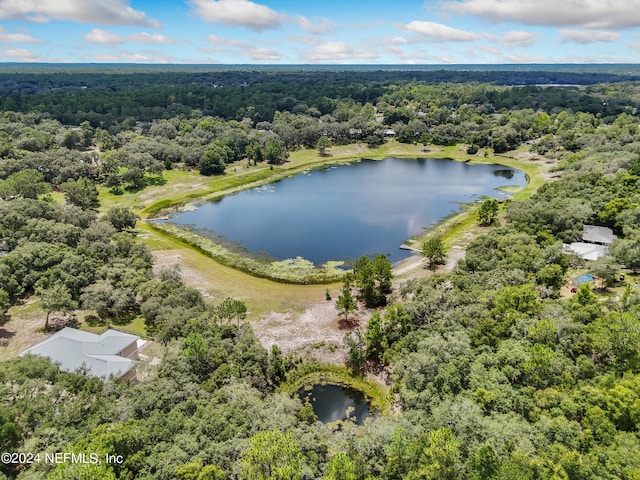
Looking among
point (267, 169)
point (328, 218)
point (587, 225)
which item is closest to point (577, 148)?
point (587, 225)

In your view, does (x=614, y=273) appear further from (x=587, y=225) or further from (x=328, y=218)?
(x=328, y=218)

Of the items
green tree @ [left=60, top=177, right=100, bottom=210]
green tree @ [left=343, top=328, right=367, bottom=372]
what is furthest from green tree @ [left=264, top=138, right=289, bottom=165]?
green tree @ [left=343, top=328, right=367, bottom=372]

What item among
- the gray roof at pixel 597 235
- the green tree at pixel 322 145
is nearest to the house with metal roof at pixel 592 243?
the gray roof at pixel 597 235

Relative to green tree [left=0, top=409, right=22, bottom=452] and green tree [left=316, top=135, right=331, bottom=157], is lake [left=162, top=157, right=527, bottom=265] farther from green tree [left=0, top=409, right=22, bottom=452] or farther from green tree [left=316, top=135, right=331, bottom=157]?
green tree [left=0, top=409, right=22, bottom=452]

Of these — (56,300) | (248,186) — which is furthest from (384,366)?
(248,186)

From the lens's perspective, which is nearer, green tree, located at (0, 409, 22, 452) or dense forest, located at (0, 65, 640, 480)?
dense forest, located at (0, 65, 640, 480)
